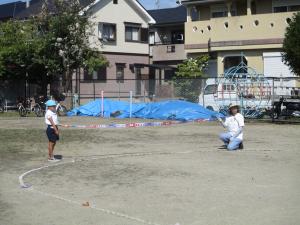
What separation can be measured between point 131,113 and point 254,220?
22722mm

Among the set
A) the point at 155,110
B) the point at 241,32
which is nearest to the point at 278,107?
the point at 155,110

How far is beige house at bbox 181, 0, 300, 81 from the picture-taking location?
3431 centimetres

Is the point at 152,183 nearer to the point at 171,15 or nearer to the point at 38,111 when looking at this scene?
the point at 38,111

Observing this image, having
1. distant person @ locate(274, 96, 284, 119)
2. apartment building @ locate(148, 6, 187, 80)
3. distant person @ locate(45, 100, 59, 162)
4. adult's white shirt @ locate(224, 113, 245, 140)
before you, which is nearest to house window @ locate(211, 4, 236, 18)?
apartment building @ locate(148, 6, 187, 80)

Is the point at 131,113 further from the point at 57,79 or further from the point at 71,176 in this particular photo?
the point at 71,176

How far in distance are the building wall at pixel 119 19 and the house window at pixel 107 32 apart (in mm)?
304

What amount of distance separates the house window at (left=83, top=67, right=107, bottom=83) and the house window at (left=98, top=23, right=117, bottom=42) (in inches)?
98.4

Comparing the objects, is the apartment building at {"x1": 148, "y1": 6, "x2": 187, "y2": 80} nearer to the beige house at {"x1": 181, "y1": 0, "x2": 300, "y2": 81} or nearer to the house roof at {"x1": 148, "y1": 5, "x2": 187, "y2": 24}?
the house roof at {"x1": 148, "y1": 5, "x2": 187, "y2": 24}

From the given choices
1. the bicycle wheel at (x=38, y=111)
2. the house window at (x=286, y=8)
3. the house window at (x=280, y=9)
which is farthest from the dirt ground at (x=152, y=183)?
the house window at (x=280, y=9)

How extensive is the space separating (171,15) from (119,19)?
7.24 metres

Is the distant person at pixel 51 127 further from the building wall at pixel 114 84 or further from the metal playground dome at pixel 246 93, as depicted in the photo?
the building wall at pixel 114 84

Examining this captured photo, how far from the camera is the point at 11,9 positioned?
168ft

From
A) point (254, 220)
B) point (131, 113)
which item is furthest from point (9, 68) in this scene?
point (254, 220)

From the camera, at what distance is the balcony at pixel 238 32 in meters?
34.0
